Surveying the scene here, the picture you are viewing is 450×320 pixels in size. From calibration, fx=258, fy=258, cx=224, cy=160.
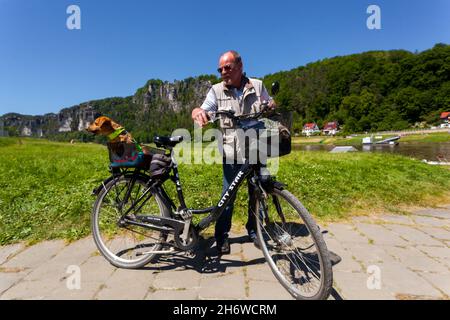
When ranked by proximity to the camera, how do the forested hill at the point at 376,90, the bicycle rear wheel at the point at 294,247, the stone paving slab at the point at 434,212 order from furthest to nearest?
the forested hill at the point at 376,90 → the stone paving slab at the point at 434,212 → the bicycle rear wheel at the point at 294,247

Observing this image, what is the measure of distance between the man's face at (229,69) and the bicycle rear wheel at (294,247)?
1401 millimetres

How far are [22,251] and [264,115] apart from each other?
140 inches

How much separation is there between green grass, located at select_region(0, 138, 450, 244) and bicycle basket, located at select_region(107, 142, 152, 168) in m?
1.62

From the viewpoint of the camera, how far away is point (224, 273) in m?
2.84

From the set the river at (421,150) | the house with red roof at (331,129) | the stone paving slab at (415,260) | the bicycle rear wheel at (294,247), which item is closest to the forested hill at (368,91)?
the house with red roof at (331,129)

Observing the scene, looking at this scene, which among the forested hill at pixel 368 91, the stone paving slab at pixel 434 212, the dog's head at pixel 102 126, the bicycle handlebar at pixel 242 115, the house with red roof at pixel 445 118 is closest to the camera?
the bicycle handlebar at pixel 242 115

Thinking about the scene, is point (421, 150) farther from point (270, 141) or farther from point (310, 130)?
point (310, 130)

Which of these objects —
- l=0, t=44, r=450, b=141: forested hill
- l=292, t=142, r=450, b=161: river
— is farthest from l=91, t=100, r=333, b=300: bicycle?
l=0, t=44, r=450, b=141: forested hill

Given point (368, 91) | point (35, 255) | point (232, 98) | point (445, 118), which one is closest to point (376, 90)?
point (368, 91)

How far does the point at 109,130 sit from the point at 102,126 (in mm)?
84

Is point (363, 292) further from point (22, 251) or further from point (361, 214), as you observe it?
point (22, 251)

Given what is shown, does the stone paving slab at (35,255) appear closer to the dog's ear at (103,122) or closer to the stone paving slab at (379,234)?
the dog's ear at (103,122)

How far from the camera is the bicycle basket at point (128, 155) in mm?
2904

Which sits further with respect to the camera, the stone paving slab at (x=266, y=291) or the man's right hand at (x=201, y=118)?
the man's right hand at (x=201, y=118)
